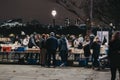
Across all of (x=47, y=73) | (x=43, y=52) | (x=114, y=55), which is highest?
(x=43, y=52)

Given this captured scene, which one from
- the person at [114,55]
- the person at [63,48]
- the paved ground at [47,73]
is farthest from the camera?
the person at [63,48]

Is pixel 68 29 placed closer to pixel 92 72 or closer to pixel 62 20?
pixel 62 20

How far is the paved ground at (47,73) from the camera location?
74.1 ft

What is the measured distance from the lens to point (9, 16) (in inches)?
2354

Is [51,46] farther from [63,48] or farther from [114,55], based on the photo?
[114,55]

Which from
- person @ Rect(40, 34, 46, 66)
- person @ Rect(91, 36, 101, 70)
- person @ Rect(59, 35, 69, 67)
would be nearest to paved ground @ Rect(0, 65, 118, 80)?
person @ Rect(40, 34, 46, 66)

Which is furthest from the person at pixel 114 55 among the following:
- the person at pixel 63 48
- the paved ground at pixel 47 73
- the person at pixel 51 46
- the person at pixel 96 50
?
the person at pixel 63 48

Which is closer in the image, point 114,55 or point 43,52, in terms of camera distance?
point 114,55

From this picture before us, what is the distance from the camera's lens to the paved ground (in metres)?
22.6

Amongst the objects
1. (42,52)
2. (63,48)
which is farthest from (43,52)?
(63,48)

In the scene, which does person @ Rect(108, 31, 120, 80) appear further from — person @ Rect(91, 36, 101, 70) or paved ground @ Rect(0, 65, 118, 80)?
person @ Rect(91, 36, 101, 70)

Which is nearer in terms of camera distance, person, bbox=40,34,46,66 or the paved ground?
the paved ground

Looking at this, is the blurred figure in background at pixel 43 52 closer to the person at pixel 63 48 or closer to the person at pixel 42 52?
the person at pixel 42 52

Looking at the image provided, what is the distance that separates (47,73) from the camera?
2434 centimetres
